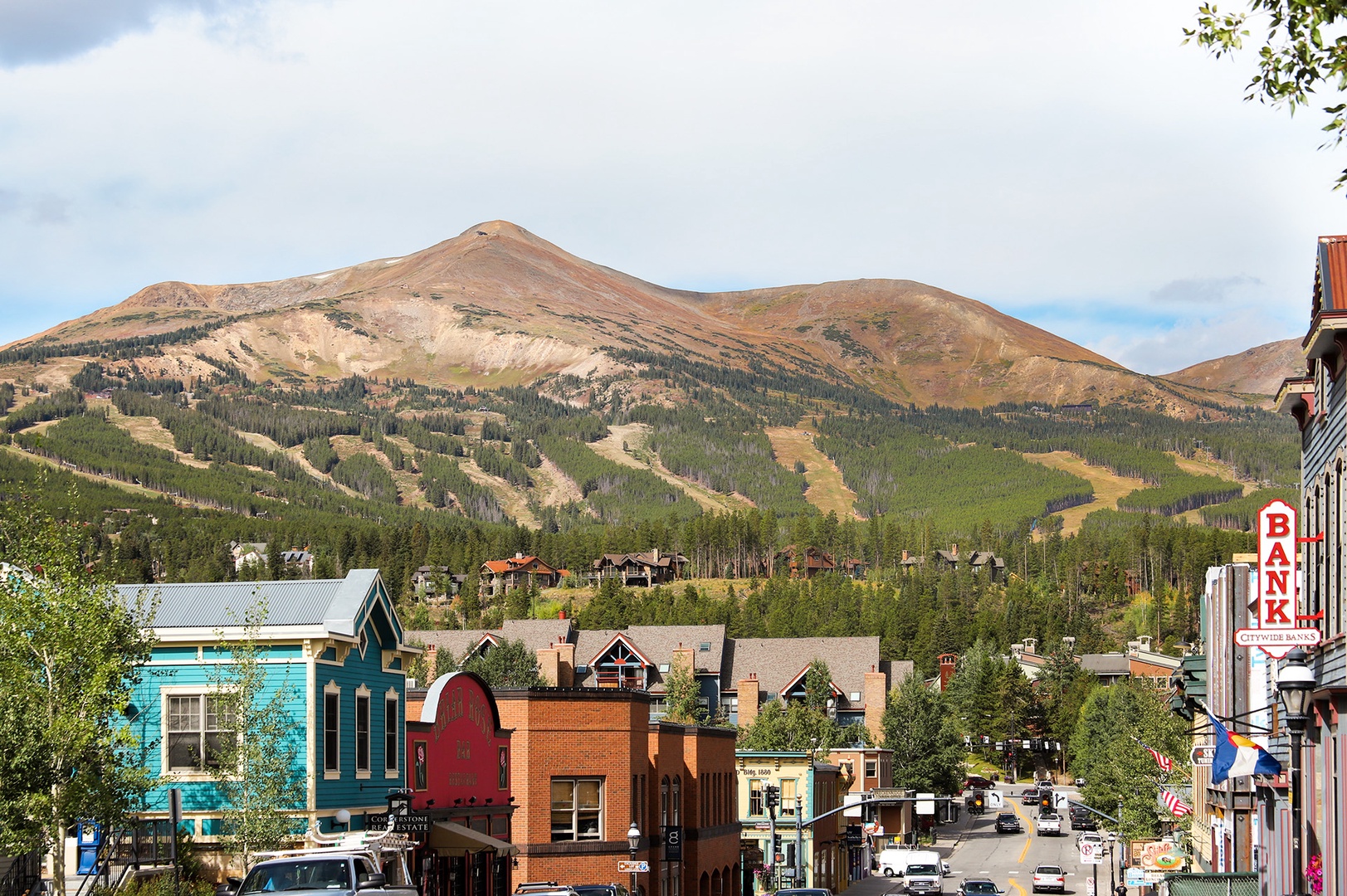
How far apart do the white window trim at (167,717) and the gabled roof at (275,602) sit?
55.8 inches

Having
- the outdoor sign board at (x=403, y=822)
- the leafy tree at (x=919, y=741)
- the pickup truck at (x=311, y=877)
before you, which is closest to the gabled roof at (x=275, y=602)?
the outdoor sign board at (x=403, y=822)

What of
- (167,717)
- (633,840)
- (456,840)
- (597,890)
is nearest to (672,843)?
(633,840)

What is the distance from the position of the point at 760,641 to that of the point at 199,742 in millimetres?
98898

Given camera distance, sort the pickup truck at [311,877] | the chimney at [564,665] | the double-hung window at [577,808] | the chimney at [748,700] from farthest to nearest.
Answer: the chimney at [748,700] → the chimney at [564,665] → the double-hung window at [577,808] → the pickup truck at [311,877]

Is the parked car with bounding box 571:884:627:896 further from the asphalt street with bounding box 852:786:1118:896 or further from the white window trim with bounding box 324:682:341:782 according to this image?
the asphalt street with bounding box 852:786:1118:896

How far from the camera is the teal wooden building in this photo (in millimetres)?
35625

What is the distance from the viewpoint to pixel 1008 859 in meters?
89.6

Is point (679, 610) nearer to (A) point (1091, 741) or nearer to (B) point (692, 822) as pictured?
(A) point (1091, 741)

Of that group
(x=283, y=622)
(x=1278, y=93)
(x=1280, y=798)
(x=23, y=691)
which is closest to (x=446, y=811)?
(x=283, y=622)

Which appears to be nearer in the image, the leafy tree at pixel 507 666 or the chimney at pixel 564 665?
the chimney at pixel 564 665

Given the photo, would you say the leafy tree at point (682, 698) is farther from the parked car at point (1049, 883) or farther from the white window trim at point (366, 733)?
the white window trim at point (366, 733)

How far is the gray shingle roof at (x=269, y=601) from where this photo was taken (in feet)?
122

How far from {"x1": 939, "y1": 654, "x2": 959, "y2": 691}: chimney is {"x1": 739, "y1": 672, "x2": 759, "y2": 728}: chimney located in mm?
61801

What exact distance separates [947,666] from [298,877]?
165 m
